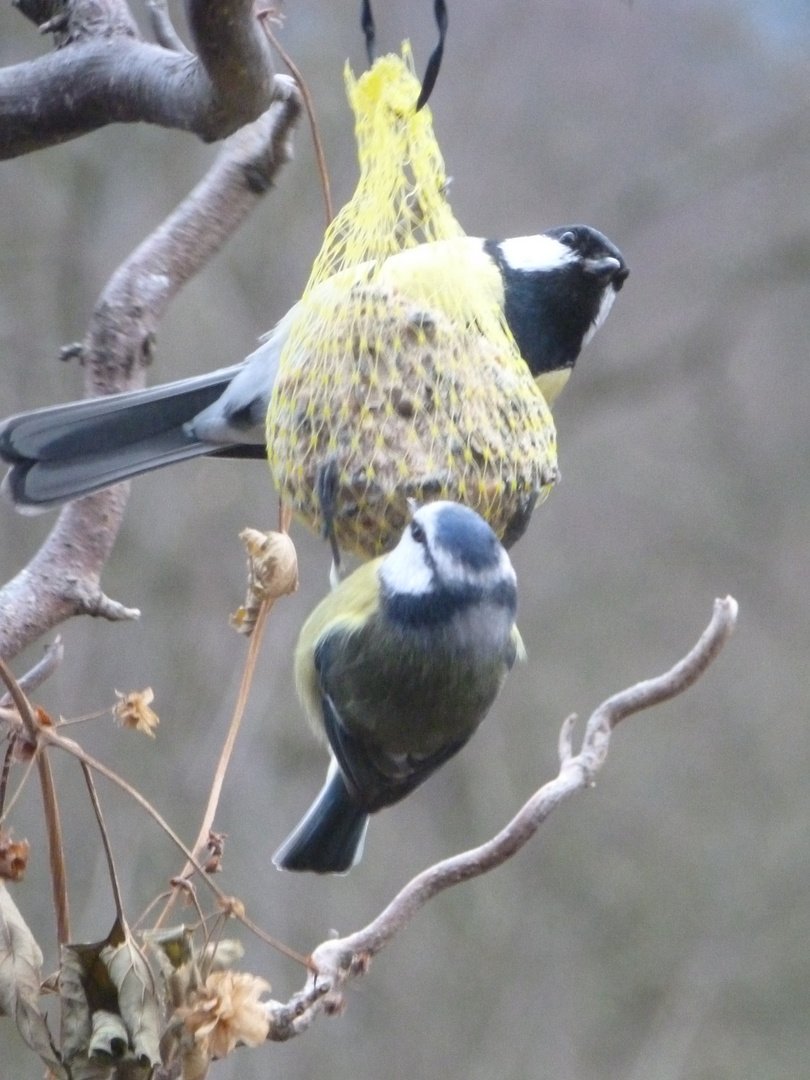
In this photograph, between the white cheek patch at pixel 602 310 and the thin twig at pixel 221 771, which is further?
the white cheek patch at pixel 602 310

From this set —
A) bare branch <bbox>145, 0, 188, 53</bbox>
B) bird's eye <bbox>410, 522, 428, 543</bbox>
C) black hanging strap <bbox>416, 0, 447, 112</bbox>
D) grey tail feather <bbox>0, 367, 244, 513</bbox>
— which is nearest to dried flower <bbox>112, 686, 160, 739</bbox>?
bird's eye <bbox>410, 522, 428, 543</bbox>

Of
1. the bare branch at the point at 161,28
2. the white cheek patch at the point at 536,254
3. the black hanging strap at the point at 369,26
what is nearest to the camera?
the black hanging strap at the point at 369,26

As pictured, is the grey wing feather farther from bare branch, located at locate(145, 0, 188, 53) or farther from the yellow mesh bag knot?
bare branch, located at locate(145, 0, 188, 53)

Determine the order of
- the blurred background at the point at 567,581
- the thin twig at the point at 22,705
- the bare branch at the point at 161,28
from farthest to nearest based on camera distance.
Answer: the blurred background at the point at 567,581
the bare branch at the point at 161,28
the thin twig at the point at 22,705

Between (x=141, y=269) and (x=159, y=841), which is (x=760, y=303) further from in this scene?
(x=141, y=269)

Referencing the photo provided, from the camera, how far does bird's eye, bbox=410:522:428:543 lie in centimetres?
116

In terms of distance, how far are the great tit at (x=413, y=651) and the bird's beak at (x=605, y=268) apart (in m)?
0.51

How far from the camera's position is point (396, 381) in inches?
52.2

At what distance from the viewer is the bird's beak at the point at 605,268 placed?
163 centimetres

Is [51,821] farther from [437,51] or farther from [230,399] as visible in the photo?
[230,399]

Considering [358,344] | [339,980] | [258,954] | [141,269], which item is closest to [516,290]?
[358,344]

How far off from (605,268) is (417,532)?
24.4 inches

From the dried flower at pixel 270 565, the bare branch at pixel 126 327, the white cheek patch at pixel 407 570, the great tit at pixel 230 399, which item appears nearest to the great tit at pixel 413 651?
the white cheek patch at pixel 407 570

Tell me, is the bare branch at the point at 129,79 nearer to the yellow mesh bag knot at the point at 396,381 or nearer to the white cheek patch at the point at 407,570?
the yellow mesh bag knot at the point at 396,381
